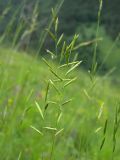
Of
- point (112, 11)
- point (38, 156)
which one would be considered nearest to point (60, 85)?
point (38, 156)

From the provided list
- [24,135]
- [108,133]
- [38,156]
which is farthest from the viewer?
[108,133]

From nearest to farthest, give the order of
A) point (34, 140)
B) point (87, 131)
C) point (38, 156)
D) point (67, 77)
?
point (67, 77) → point (87, 131) → point (38, 156) → point (34, 140)

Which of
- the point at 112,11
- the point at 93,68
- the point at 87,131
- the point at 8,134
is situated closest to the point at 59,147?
the point at 8,134

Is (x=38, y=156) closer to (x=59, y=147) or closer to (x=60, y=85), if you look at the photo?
(x=59, y=147)

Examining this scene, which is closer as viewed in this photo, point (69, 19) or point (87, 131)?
point (87, 131)

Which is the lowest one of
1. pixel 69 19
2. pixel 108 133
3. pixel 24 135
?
pixel 69 19

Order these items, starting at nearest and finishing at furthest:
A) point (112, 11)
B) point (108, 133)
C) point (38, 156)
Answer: point (38, 156) < point (108, 133) < point (112, 11)

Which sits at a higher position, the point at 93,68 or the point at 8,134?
the point at 93,68

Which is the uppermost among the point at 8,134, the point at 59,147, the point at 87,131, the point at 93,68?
the point at 93,68

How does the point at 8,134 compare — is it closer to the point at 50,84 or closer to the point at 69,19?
the point at 50,84
